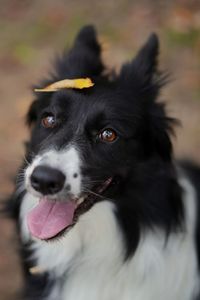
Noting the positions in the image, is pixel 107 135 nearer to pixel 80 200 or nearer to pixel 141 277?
pixel 80 200

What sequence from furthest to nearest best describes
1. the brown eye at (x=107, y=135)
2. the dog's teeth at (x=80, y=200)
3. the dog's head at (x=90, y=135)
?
the brown eye at (x=107, y=135) < the dog's teeth at (x=80, y=200) < the dog's head at (x=90, y=135)

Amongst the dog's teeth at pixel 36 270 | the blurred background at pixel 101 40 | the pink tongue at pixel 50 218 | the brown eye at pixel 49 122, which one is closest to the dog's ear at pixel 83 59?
the brown eye at pixel 49 122

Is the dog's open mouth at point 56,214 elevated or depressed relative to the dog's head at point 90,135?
depressed

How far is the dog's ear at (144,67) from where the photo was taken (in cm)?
381

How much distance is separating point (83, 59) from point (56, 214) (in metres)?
0.97

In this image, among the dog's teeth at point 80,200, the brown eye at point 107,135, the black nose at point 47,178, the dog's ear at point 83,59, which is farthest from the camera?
the dog's ear at point 83,59

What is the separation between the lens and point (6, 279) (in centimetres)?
493

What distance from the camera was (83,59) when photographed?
12.7 ft

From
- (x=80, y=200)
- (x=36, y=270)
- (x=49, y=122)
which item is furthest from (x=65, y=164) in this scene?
(x=36, y=270)

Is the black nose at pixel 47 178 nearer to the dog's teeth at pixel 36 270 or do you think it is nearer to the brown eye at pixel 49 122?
the brown eye at pixel 49 122

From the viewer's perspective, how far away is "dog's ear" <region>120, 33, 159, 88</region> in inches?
150

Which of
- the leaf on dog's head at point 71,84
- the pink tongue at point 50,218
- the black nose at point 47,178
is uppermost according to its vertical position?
the leaf on dog's head at point 71,84

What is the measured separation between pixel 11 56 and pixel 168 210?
3773mm

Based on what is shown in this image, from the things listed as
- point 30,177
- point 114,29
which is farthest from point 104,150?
point 114,29
